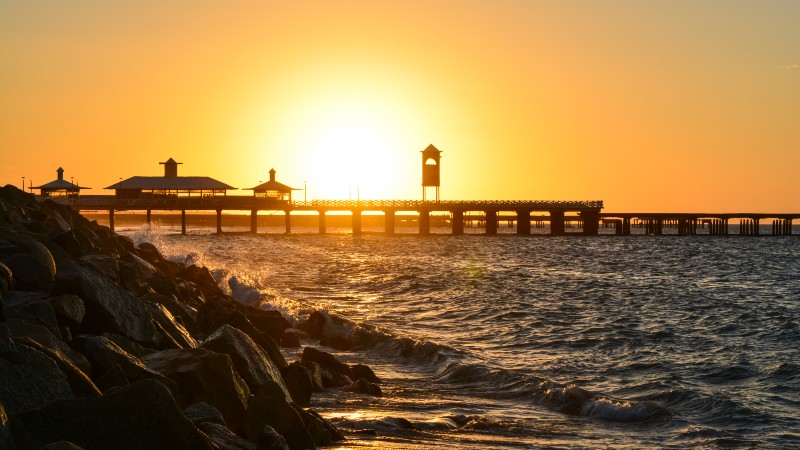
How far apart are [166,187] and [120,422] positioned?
324 ft

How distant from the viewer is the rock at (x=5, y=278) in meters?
13.0

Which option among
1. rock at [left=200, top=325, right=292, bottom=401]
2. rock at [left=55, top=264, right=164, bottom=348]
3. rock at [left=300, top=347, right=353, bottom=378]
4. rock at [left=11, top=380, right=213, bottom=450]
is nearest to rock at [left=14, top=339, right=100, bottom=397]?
rock at [left=11, top=380, right=213, bottom=450]

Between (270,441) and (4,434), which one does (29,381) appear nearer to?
(4,434)

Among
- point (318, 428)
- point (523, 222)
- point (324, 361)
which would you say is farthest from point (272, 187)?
point (318, 428)

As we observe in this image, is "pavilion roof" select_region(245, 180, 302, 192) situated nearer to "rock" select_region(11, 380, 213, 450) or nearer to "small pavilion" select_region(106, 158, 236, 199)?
"small pavilion" select_region(106, 158, 236, 199)

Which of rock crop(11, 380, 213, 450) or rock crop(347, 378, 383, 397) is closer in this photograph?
rock crop(11, 380, 213, 450)

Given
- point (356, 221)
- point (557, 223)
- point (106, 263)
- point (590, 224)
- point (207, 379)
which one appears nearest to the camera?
point (207, 379)

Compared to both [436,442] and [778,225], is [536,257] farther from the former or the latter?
[778,225]

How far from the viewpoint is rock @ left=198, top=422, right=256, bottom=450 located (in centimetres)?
934

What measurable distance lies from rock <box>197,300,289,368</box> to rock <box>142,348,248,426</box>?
424cm

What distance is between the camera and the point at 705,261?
7012 cm

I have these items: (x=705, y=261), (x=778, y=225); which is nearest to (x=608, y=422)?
(x=705, y=261)

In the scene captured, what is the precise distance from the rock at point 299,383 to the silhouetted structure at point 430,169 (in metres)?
107

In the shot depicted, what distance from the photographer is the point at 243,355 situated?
12477 millimetres
